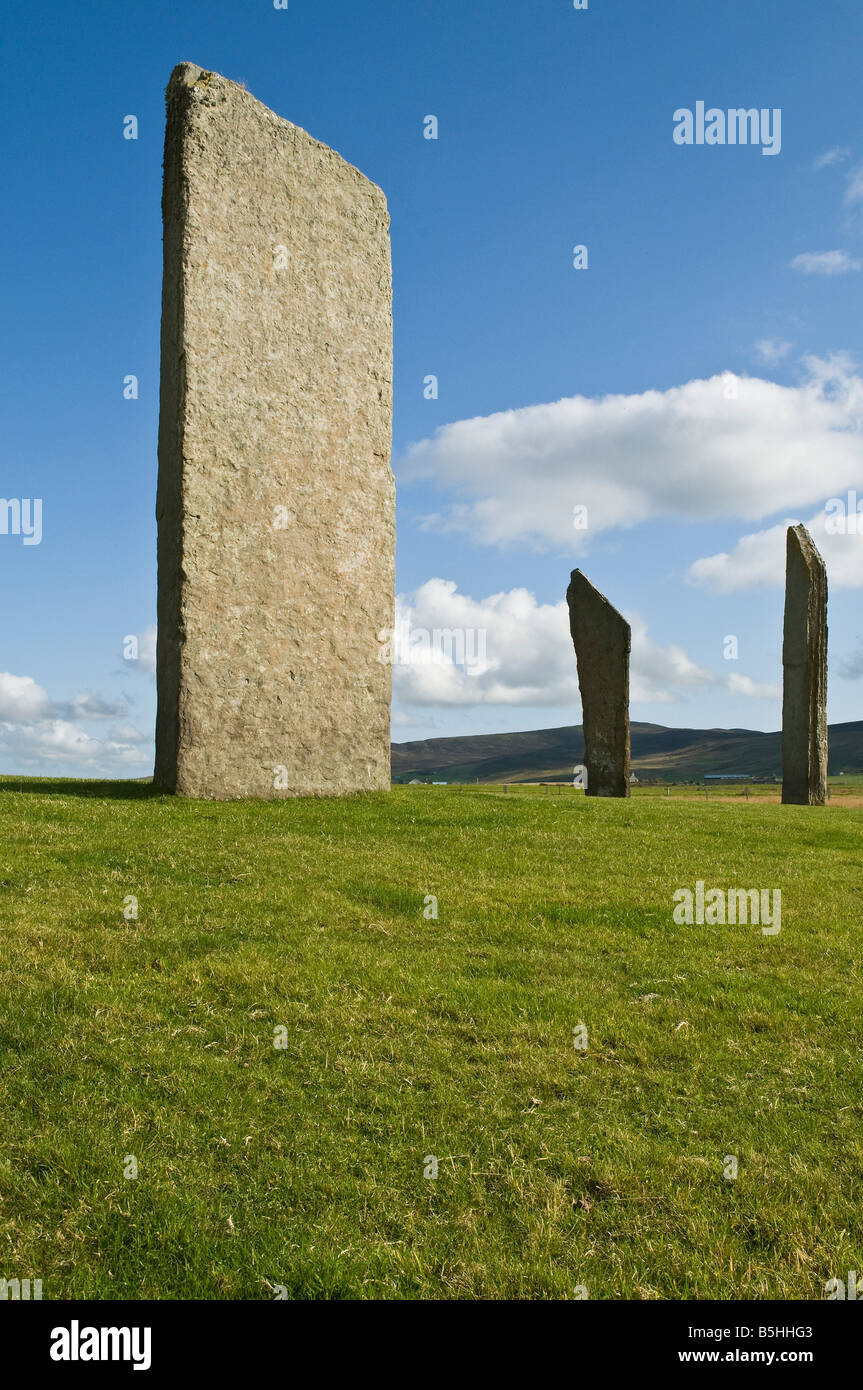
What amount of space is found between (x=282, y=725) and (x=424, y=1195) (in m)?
10.8

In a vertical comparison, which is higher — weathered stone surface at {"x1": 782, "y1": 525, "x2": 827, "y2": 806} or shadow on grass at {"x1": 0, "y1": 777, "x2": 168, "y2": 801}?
weathered stone surface at {"x1": 782, "y1": 525, "x2": 827, "y2": 806}

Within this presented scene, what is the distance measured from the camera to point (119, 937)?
300 inches

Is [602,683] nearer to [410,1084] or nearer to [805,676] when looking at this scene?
[805,676]

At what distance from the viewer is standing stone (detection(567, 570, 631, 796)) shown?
890 inches

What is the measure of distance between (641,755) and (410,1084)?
147m

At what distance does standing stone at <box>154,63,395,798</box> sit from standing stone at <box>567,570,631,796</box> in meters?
7.92

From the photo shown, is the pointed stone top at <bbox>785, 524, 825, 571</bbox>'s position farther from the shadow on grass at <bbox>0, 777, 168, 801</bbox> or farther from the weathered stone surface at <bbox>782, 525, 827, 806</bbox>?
the shadow on grass at <bbox>0, 777, 168, 801</bbox>

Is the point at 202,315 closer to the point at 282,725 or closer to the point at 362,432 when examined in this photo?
the point at 362,432

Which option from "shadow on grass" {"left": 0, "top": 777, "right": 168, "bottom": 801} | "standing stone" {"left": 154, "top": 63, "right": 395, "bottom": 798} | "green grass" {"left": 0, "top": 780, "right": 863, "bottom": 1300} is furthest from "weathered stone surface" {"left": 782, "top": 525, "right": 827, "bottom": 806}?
"shadow on grass" {"left": 0, "top": 777, "right": 168, "bottom": 801}

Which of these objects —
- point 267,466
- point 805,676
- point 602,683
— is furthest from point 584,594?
point 267,466

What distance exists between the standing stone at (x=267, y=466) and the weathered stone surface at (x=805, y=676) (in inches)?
558

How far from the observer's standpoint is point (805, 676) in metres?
25.7
